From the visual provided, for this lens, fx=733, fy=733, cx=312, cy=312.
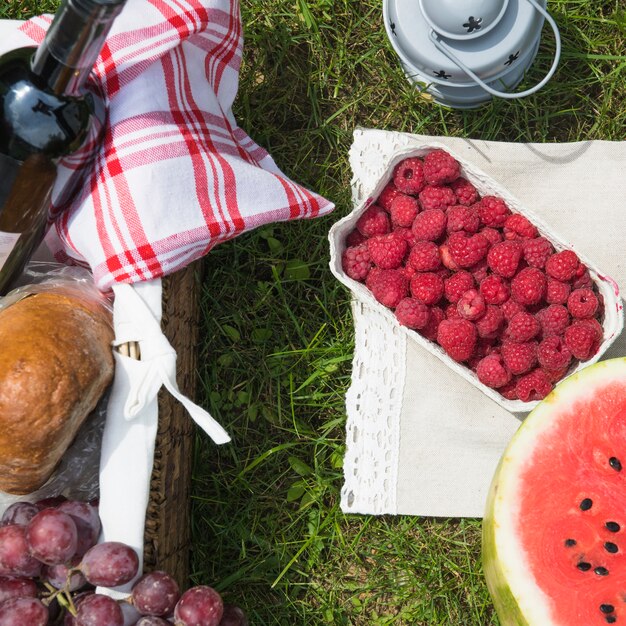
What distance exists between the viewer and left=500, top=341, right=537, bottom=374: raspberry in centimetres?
126

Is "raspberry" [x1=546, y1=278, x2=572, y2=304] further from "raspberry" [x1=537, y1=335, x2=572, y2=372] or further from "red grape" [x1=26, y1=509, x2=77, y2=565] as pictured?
"red grape" [x1=26, y1=509, x2=77, y2=565]

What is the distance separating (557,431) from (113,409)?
68 cm

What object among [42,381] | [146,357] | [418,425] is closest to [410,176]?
[418,425]

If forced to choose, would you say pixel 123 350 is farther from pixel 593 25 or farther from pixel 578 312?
pixel 593 25

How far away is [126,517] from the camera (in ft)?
3.50

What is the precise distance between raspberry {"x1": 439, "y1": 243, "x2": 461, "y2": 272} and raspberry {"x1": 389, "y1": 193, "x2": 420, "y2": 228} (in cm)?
7

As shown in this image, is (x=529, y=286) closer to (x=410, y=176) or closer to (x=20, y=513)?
(x=410, y=176)

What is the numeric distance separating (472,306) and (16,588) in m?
0.84

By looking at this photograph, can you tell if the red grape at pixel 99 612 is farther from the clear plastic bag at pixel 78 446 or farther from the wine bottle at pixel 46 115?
the wine bottle at pixel 46 115

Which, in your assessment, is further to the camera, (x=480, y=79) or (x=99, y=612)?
(x=480, y=79)

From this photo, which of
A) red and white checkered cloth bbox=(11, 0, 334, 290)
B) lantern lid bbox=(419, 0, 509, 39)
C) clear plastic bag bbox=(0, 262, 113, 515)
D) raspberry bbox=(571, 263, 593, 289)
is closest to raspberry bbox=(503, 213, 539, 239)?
raspberry bbox=(571, 263, 593, 289)

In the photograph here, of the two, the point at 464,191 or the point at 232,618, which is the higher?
the point at 464,191

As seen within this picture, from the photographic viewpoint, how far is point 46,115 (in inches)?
37.3

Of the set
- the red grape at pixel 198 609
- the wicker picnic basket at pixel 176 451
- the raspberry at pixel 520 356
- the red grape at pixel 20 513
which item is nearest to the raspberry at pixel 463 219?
the raspberry at pixel 520 356
